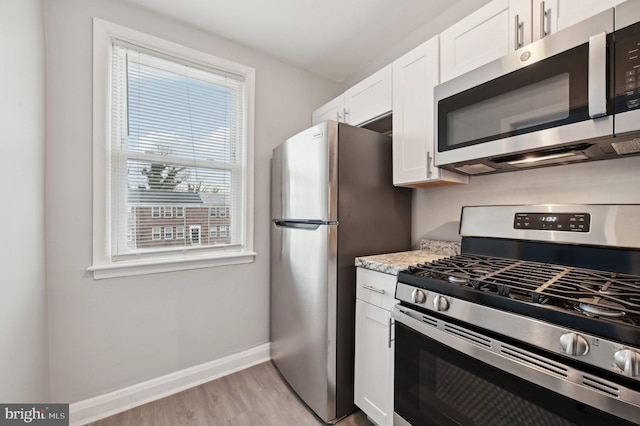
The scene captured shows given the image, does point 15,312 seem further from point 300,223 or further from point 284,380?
point 284,380

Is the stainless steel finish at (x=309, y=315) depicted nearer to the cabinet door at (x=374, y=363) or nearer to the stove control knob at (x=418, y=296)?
the cabinet door at (x=374, y=363)

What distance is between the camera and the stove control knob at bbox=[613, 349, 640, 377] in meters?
0.59

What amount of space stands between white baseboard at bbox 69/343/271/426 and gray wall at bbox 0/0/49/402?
254 mm

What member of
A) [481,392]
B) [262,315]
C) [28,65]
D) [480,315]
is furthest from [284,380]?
[28,65]

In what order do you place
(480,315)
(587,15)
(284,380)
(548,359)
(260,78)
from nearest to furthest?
(548,359), (480,315), (587,15), (284,380), (260,78)

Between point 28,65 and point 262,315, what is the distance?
2078 mm

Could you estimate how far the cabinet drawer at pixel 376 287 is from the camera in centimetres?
134

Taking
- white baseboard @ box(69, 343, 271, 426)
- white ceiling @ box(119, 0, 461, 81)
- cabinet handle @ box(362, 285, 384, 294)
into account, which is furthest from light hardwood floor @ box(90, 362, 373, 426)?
white ceiling @ box(119, 0, 461, 81)

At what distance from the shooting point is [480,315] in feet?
2.89

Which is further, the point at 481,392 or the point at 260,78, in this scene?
the point at 260,78

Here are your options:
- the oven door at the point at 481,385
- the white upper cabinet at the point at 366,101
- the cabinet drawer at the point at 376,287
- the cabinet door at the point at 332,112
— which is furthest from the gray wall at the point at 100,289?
the oven door at the point at 481,385

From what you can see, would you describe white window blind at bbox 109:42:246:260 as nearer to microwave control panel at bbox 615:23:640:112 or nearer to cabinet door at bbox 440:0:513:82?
cabinet door at bbox 440:0:513:82

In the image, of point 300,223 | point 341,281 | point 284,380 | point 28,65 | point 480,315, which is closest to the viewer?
point 480,315

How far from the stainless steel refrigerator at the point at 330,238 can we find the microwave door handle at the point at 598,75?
1007 mm
